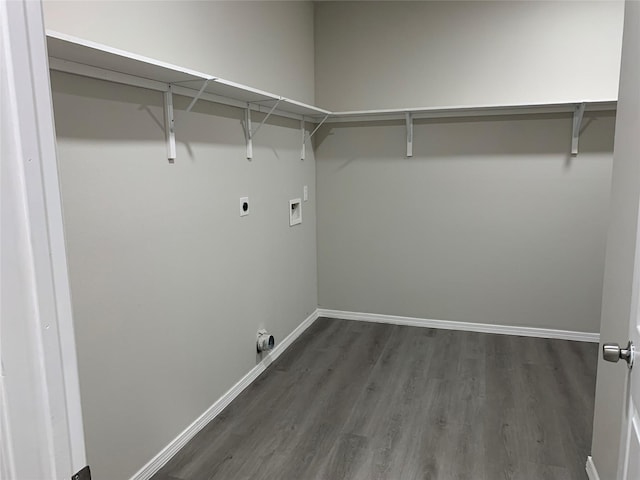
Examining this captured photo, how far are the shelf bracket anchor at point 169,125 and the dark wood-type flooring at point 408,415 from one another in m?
1.46

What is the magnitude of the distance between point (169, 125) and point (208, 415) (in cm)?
156

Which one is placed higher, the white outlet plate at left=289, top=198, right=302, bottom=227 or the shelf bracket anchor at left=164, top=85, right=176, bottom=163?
the shelf bracket anchor at left=164, top=85, right=176, bottom=163

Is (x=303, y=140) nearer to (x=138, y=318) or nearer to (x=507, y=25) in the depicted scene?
(x=507, y=25)

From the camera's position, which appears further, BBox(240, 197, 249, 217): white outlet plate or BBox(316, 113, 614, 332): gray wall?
BBox(316, 113, 614, 332): gray wall

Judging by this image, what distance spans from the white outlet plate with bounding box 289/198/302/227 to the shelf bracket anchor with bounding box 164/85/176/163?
147cm

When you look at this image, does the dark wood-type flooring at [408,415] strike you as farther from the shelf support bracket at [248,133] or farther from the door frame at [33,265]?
the door frame at [33,265]

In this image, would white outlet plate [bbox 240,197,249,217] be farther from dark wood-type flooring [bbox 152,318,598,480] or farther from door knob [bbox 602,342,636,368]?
door knob [bbox 602,342,636,368]

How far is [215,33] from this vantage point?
248 centimetres

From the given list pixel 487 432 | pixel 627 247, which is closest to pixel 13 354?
pixel 627 247

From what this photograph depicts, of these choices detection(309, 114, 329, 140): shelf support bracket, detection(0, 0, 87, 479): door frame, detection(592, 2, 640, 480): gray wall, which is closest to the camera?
detection(0, 0, 87, 479): door frame

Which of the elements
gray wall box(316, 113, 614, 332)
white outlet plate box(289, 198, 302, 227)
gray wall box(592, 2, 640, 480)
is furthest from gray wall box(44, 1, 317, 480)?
gray wall box(592, 2, 640, 480)

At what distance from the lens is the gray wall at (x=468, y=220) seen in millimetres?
3537

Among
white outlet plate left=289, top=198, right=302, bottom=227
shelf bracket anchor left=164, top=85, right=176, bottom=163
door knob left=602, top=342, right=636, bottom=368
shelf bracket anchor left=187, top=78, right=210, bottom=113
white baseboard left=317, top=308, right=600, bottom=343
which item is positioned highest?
shelf bracket anchor left=187, top=78, right=210, bottom=113

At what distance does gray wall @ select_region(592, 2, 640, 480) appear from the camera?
60.0 inches
